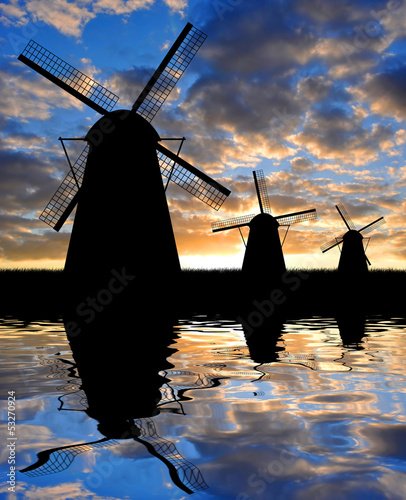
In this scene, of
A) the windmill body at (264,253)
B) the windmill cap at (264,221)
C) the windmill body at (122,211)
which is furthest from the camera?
the windmill cap at (264,221)

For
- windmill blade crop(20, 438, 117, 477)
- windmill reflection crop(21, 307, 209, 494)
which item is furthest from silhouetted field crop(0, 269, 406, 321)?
windmill blade crop(20, 438, 117, 477)

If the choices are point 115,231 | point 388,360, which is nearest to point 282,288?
point 115,231

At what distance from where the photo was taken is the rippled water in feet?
10.8

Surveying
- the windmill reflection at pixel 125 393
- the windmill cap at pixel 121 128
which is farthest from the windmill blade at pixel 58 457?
the windmill cap at pixel 121 128

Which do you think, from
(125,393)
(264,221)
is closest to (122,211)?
(125,393)

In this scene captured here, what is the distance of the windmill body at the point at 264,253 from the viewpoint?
24.2 meters

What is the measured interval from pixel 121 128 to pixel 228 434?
403 inches

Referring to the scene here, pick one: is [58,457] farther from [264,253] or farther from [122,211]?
[264,253]

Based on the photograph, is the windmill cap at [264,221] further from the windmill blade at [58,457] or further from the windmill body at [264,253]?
the windmill blade at [58,457]

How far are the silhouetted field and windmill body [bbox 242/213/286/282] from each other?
103 cm

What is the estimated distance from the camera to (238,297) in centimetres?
2641

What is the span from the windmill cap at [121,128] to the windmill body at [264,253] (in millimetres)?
12036

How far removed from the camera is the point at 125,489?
3.27m

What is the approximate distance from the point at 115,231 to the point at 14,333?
3336 mm
